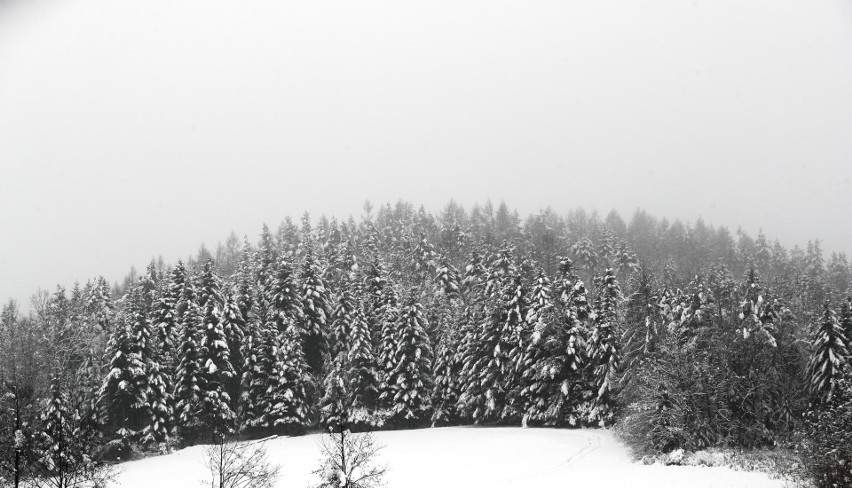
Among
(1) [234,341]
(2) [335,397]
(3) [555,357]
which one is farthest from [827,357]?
(1) [234,341]

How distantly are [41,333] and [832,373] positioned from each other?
7699 centimetres

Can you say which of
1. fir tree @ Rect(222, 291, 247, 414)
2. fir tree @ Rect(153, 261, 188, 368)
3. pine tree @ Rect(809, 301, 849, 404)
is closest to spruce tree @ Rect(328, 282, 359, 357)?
fir tree @ Rect(222, 291, 247, 414)

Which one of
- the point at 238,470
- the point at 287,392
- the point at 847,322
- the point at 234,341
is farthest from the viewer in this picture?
the point at 234,341

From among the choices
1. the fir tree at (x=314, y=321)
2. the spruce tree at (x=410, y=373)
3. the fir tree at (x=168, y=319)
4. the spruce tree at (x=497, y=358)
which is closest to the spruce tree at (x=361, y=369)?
the spruce tree at (x=410, y=373)

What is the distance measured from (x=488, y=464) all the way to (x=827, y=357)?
2460 cm

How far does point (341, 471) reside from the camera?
1958 centimetres

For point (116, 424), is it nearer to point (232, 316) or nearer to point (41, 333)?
point (232, 316)

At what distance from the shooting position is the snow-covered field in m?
28.5

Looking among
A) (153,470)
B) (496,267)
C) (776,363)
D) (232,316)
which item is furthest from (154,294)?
(776,363)

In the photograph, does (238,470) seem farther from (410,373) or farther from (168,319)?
(168,319)

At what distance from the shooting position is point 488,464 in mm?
33688

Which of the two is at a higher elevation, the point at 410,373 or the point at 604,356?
the point at 604,356

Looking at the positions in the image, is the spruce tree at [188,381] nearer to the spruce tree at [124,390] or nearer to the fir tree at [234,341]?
the spruce tree at [124,390]

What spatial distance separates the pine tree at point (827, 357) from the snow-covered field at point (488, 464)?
→ 45.7 feet
